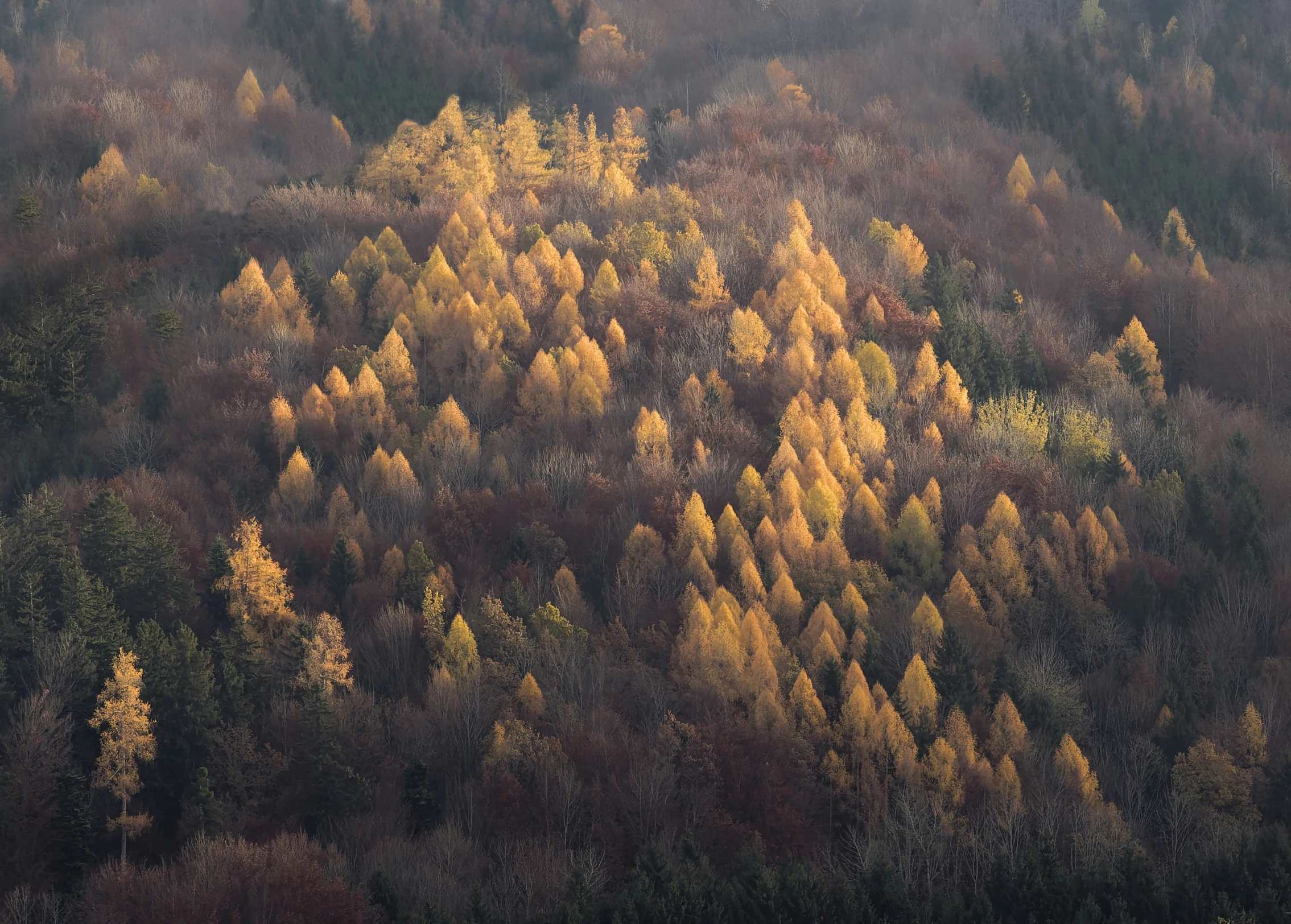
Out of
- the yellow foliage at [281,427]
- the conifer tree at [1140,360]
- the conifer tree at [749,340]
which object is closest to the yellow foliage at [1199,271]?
the conifer tree at [1140,360]

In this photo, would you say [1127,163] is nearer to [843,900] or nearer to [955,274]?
[955,274]

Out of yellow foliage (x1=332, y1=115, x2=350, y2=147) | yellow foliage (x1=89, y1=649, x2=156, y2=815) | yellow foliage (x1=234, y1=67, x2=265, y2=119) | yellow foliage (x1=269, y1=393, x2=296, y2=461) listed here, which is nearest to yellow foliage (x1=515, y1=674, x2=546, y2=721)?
yellow foliage (x1=89, y1=649, x2=156, y2=815)

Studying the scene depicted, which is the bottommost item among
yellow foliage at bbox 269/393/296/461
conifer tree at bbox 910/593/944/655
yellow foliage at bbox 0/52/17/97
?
conifer tree at bbox 910/593/944/655

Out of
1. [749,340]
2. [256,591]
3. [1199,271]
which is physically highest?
[1199,271]

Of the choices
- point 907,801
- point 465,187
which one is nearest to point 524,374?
point 465,187

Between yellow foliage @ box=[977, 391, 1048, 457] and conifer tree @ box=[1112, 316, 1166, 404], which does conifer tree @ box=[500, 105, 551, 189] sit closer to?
yellow foliage @ box=[977, 391, 1048, 457]

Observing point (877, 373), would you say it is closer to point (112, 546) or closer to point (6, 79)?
point (112, 546)

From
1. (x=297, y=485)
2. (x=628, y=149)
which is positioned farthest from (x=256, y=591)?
(x=628, y=149)
